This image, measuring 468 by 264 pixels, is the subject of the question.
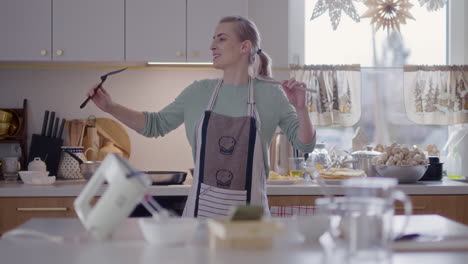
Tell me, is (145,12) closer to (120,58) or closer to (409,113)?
(120,58)

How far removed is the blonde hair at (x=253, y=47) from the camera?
9.00ft

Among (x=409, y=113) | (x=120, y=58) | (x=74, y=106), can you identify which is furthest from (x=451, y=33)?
(x=74, y=106)

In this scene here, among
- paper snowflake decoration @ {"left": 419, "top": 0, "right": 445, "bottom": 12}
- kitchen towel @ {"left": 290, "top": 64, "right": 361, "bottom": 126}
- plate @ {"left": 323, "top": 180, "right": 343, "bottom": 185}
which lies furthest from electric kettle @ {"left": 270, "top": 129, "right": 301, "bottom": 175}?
paper snowflake decoration @ {"left": 419, "top": 0, "right": 445, "bottom": 12}

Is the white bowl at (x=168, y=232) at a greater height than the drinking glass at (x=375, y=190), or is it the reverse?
the drinking glass at (x=375, y=190)

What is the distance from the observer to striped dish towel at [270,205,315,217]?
2391 millimetres

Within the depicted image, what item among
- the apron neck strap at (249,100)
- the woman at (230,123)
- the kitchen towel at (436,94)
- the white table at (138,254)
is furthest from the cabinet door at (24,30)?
the kitchen towel at (436,94)

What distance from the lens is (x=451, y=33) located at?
406cm

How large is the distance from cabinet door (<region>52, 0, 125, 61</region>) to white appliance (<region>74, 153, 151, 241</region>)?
2.00 metres

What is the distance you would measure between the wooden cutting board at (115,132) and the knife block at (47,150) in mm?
254

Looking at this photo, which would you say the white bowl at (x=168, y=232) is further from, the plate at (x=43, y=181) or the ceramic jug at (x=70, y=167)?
the ceramic jug at (x=70, y=167)

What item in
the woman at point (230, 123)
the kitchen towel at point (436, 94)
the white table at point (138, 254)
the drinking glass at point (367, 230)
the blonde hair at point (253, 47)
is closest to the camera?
the drinking glass at point (367, 230)

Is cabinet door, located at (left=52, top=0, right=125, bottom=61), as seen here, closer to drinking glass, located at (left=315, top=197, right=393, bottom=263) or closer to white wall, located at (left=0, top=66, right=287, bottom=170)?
white wall, located at (left=0, top=66, right=287, bottom=170)

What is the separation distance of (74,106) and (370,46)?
190 centimetres

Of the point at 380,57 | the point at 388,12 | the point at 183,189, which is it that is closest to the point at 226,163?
the point at 183,189
